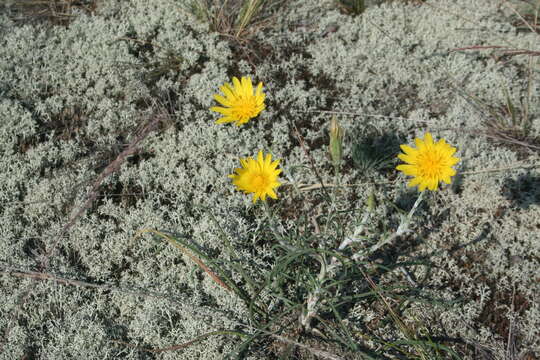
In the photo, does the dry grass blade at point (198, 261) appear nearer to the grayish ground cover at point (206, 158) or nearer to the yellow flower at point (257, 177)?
the grayish ground cover at point (206, 158)

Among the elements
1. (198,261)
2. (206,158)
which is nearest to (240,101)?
(206,158)

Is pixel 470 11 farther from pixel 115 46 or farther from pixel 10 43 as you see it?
pixel 10 43

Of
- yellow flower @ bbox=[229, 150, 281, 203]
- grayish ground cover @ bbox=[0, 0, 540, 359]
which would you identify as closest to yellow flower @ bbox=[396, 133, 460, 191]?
yellow flower @ bbox=[229, 150, 281, 203]

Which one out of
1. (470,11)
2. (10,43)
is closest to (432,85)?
(470,11)

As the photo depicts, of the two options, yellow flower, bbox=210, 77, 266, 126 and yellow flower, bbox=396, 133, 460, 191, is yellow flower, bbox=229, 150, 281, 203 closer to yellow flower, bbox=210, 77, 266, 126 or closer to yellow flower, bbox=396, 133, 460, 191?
yellow flower, bbox=210, 77, 266, 126

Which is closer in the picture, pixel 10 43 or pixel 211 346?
pixel 211 346

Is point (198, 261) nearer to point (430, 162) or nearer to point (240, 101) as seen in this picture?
point (240, 101)

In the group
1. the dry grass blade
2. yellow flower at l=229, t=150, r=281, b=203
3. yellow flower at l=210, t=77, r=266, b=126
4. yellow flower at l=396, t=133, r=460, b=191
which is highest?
yellow flower at l=210, t=77, r=266, b=126
